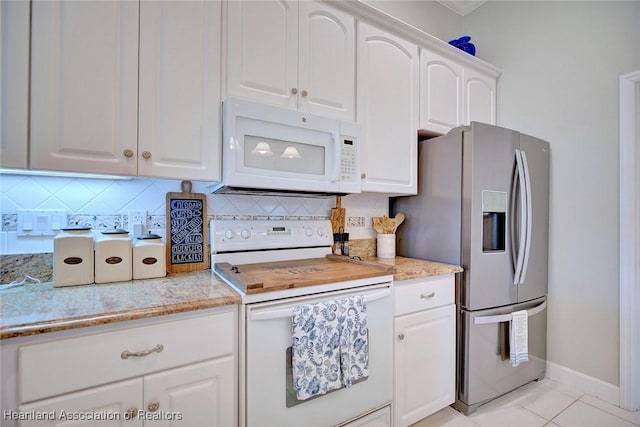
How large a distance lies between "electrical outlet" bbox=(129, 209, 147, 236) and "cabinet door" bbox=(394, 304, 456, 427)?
139 cm

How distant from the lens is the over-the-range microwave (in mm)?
1386

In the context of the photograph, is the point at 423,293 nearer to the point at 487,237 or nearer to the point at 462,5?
the point at 487,237

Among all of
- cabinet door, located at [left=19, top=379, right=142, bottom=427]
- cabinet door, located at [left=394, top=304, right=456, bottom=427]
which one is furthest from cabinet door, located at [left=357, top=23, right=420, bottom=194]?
cabinet door, located at [left=19, top=379, right=142, bottom=427]

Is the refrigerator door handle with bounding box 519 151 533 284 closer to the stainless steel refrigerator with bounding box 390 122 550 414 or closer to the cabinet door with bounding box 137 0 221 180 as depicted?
the stainless steel refrigerator with bounding box 390 122 550 414

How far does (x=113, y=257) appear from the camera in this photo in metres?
1.29

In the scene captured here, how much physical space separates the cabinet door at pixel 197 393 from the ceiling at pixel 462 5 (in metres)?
3.30

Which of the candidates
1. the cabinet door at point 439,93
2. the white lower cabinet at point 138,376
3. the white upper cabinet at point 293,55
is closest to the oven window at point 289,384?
the white lower cabinet at point 138,376

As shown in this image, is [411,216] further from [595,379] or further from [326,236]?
[595,379]

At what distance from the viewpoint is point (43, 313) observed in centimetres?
91

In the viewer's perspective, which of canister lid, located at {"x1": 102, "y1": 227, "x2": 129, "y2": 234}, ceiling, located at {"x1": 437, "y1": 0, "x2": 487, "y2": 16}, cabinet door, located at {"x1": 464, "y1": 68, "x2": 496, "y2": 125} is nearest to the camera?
canister lid, located at {"x1": 102, "y1": 227, "x2": 129, "y2": 234}

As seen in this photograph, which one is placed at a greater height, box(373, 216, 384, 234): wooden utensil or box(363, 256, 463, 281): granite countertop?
box(373, 216, 384, 234): wooden utensil

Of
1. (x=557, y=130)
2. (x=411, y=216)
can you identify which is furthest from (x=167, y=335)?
(x=557, y=130)

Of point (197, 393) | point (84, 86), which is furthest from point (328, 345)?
point (84, 86)

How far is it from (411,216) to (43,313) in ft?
6.61
